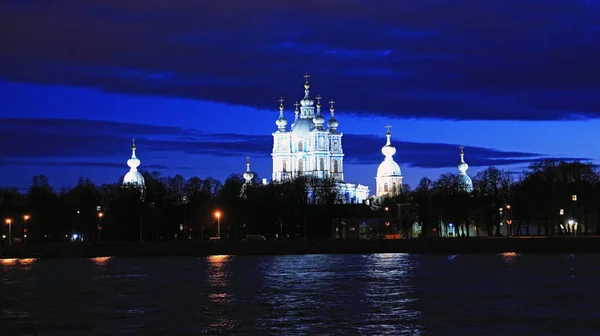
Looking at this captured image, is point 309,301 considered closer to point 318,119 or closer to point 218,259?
point 218,259

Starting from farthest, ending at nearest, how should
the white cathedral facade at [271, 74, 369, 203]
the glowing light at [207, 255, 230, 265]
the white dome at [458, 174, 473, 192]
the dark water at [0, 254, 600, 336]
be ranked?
the white cathedral facade at [271, 74, 369, 203]
the white dome at [458, 174, 473, 192]
the glowing light at [207, 255, 230, 265]
the dark water at [0, 254, 600, 336]

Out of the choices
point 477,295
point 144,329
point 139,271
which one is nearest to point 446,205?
point 139,271

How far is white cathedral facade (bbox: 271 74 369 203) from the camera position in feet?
608

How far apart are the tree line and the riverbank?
34.2 ft

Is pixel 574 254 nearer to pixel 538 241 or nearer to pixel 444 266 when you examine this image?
pixel 538 241

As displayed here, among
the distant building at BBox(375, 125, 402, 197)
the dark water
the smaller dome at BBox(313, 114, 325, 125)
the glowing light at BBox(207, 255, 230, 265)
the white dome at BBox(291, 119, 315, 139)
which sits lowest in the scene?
the dark water

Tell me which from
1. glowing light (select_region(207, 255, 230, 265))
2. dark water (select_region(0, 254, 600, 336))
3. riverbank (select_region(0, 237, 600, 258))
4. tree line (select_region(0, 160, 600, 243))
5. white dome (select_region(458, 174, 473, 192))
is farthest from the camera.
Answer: white dome (select_region(458, 174, 473, 192))

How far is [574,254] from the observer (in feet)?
297

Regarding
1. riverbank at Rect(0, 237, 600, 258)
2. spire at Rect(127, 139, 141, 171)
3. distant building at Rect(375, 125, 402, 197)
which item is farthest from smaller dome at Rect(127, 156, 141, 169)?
riverbank at Rect(0, 237, 600, 258)

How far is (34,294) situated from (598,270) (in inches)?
1189

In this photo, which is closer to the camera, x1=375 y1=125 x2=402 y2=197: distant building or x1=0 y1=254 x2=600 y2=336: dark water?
x1=0 y1=254 x2=600 y2=336: dark water

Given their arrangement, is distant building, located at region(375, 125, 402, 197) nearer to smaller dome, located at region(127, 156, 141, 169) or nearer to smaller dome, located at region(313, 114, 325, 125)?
smaller dome, located at region(313, 114, 325, 125)

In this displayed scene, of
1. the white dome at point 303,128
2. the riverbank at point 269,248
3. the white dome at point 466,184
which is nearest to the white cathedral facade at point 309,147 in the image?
the white dome at point 303,128

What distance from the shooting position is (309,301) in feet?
148
